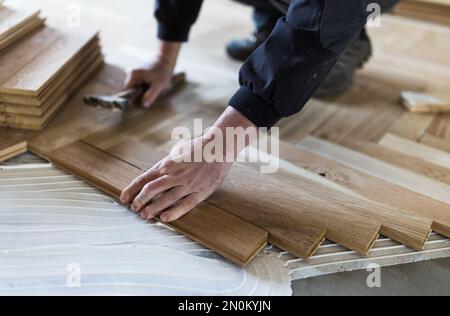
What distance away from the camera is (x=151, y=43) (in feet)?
6.49

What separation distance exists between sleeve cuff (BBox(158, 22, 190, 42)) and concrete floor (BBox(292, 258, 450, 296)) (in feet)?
3.15

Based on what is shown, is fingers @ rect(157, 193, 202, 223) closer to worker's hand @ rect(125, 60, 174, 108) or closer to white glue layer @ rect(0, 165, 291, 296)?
white glue layer @ rect(0, 165, 291, 296)

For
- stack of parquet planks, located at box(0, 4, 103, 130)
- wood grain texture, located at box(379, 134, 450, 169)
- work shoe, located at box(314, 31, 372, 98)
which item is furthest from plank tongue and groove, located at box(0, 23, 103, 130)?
wood grain texture, located at box(379, 134, 450, 169)

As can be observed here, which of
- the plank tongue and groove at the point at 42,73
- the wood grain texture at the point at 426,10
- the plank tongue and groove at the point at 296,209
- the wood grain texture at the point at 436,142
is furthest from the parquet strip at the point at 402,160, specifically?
the wood grain texture at the point at 426,10

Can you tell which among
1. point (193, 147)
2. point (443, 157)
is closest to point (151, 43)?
Answer: point (193, 147)

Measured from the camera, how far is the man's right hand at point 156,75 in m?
1.44

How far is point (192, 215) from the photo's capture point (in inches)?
38.3

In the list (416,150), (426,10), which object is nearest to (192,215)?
(416,150)

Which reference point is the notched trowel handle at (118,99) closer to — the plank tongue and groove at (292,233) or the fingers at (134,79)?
the fingers at (134,79)

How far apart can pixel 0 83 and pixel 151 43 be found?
3.01ft

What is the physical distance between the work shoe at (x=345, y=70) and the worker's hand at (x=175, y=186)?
2.53ft

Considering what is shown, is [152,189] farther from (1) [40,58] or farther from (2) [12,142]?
(1) [40,58]

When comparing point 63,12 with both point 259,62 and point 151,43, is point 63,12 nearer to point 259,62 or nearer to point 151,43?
point 151,43
